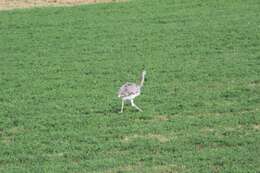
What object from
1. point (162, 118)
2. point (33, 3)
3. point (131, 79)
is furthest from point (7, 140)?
point (33, 3)

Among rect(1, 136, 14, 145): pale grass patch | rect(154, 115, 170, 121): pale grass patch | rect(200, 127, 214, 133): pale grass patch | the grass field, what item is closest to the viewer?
the grass field

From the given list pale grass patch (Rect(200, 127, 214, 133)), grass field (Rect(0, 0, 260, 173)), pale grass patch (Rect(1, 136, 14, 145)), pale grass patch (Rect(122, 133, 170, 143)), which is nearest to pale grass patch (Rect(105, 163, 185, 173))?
grass field (Rect(0, 0, 260, 173))

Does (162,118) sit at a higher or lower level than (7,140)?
higher

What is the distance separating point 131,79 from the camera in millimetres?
16297

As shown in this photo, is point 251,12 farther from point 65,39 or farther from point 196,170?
point 196,170

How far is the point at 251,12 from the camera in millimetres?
24312

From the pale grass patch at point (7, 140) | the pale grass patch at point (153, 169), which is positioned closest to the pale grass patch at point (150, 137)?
the pale grass patch at point (153, 169)

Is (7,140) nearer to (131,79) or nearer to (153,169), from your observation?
(153,169)

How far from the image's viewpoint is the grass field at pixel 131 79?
11422mm

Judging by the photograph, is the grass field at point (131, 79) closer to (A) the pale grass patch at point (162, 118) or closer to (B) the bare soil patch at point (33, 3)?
(A) the pale grass patch at point (162, 118)

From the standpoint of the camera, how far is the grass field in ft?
37.5

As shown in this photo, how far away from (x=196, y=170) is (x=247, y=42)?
32.7 ft

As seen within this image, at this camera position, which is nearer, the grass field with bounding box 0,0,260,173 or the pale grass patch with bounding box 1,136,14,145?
the grass field with bounding box 0,0,260,173

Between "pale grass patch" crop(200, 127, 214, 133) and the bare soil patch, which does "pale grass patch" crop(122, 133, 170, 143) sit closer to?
"pale grass patch" crop(200, 127, 214, 133)
